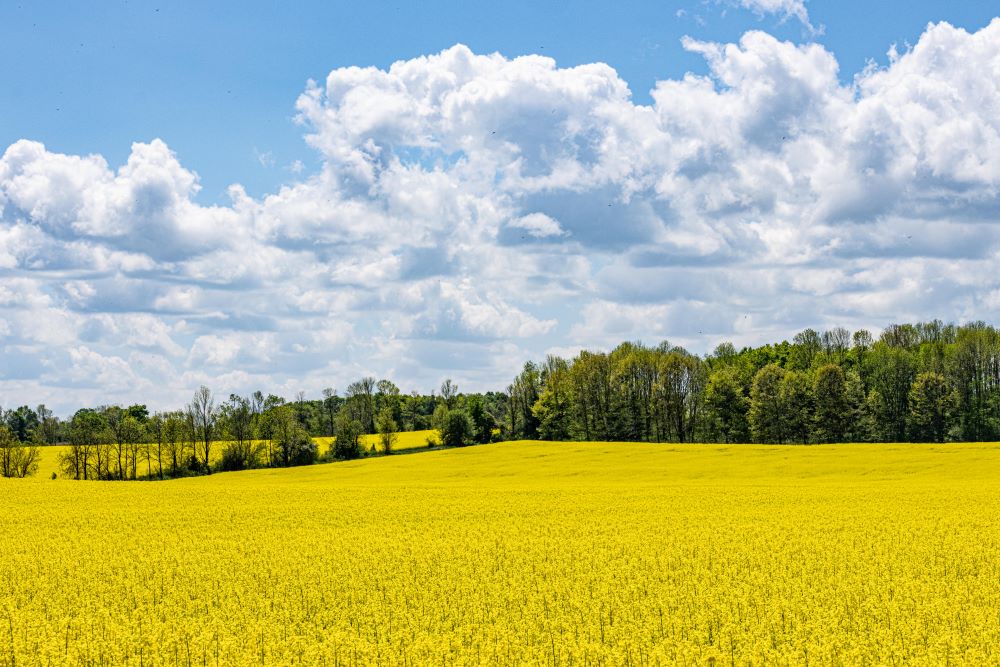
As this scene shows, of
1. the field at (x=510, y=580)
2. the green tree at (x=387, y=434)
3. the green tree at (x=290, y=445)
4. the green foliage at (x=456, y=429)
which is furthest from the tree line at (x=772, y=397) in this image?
the field at (x=510, y=580)

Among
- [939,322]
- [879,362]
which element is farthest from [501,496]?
[939,322]

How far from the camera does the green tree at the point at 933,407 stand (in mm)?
101688

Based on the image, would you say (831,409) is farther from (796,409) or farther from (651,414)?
(651,414)

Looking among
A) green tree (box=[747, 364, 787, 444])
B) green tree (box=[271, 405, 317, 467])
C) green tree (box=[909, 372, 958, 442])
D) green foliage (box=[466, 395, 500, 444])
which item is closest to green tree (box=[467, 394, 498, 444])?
green foliage (box=[466, 395, 500, 444])

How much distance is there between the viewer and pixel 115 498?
43188 millimetres

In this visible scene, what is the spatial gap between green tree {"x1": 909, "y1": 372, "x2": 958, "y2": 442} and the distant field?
6873 centimetres

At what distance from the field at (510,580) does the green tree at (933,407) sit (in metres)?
68.0

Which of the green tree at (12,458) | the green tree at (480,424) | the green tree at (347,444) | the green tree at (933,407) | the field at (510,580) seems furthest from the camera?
the green tree at (480,424)

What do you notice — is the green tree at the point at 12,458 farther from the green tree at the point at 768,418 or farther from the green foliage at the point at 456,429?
the green tree at the point at 768,418

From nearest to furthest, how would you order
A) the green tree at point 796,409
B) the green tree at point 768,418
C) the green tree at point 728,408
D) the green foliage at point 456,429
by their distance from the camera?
the green tree at point 796,409 → the green tree at point 768,418 → the green tree at point 728,408 → the green foliage at point 456,429

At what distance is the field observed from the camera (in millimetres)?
14578

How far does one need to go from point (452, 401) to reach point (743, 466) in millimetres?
109064

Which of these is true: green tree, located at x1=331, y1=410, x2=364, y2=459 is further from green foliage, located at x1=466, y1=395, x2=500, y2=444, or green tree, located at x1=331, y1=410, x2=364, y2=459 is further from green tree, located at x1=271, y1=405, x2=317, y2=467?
green foliage, located at x1=466, y1=395, x2=500, y2=444

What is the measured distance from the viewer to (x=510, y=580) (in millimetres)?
19703
